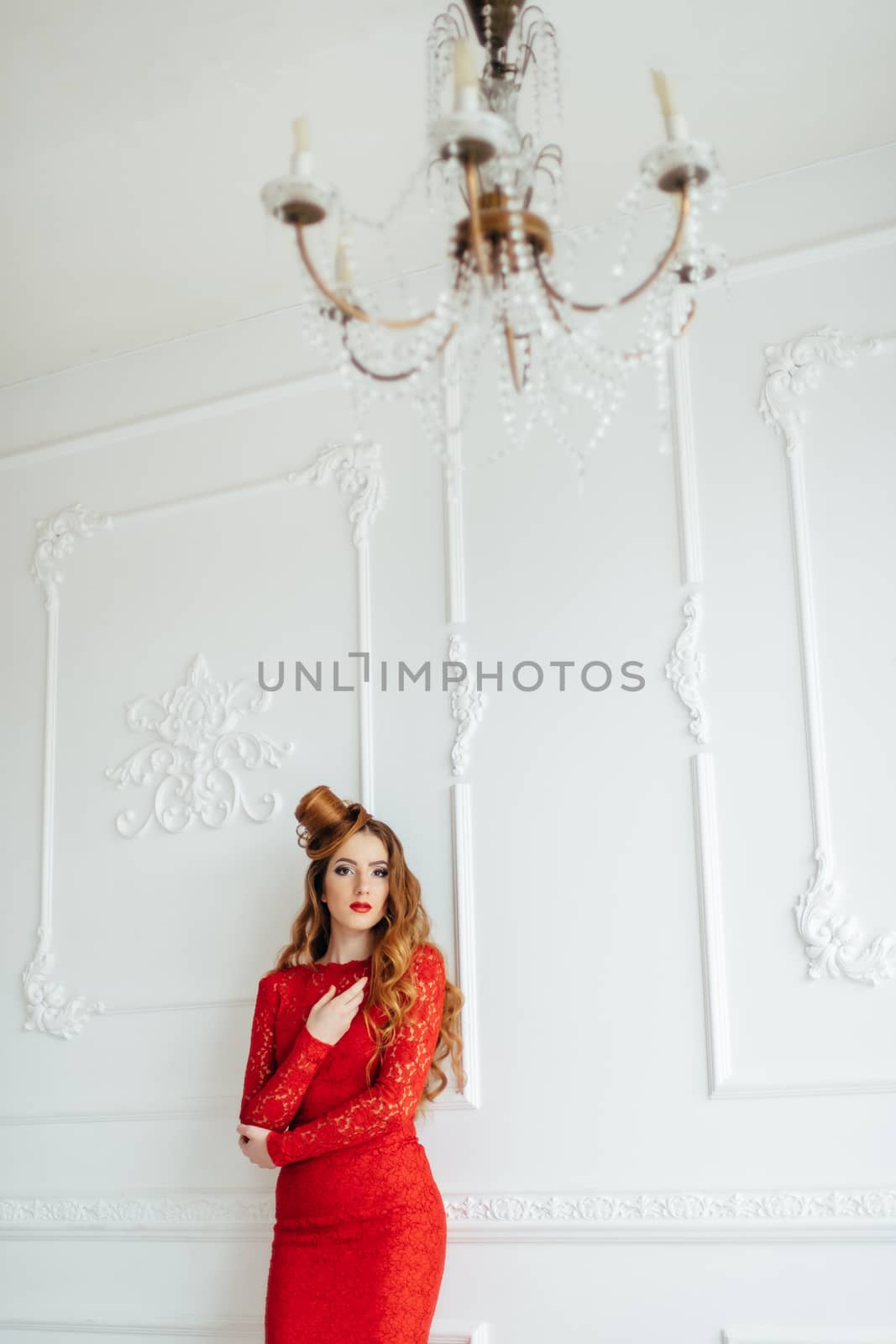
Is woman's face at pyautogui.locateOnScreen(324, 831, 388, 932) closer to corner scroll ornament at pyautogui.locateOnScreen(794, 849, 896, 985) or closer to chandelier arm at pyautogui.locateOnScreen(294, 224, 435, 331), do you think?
corner scroll ornament at pyautogui.locateOnScreen(794, 849, 896, 985)

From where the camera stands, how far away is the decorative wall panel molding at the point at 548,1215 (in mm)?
2744

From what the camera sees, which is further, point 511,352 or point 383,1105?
point 383,1105

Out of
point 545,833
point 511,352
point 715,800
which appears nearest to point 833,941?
point 715,800

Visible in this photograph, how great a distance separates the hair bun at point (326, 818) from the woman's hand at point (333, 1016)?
373 mm

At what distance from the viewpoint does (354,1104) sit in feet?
9.08

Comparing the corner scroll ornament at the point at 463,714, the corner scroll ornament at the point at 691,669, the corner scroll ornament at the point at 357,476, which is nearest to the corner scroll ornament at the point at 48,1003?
the corner scroll ornament at the point at 463,714

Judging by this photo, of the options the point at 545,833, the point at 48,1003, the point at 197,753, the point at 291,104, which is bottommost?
the point at 48,1003

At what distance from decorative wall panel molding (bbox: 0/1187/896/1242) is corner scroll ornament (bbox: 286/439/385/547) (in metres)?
1.79

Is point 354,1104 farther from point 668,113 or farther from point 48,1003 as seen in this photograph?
point 668,113

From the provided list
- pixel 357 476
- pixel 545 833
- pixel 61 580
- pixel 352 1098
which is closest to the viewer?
pixel 352 1098

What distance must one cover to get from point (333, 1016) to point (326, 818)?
49 cm

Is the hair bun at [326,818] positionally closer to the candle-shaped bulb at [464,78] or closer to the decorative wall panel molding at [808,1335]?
the decorative wall panel molding at [808,1335]

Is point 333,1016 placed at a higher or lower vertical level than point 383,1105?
higher

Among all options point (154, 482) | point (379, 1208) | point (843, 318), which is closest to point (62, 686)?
point (154, 482)
